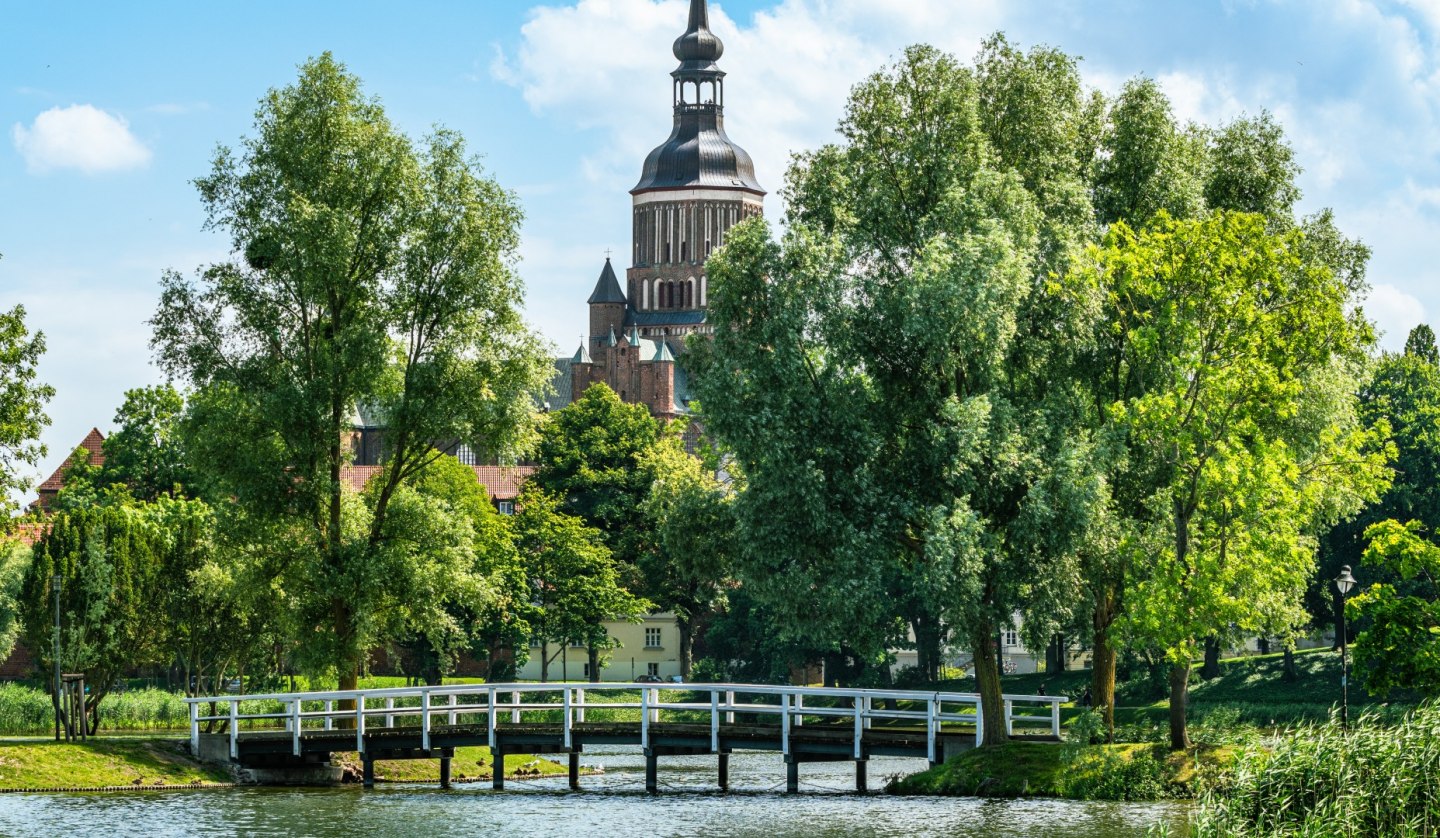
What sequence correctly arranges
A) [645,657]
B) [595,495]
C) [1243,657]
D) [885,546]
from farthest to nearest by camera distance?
[645,657]
[595,495]
[1243,657]
[885,546]

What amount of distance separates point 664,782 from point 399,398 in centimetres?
1124

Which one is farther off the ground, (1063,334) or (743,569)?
(1063,334)

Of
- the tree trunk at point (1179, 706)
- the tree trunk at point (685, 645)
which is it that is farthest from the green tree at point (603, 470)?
the tree trunk at point (1179, 706)

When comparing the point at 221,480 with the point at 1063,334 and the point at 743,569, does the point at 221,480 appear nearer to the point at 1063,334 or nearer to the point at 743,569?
the point at 743,569

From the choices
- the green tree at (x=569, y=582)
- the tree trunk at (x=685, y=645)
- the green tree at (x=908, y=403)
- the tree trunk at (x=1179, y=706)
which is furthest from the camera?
the tree trunk at (x=685, y=645)

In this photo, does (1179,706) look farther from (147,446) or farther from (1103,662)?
(147,446)

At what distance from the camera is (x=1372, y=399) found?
77812mm

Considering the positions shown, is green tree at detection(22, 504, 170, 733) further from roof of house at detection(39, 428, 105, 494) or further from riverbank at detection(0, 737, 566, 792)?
roof of house at detection(39, 428, 105, 494)

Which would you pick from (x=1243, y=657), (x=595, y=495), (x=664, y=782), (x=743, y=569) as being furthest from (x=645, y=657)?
(x=743, y=569)

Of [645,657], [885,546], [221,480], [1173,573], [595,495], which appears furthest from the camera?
[645,657]

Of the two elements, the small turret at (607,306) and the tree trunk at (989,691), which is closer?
the tree trunk at (989,691)

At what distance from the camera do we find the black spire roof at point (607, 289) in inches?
6855

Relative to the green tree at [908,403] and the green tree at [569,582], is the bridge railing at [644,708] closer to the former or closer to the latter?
the green tree at [908,403]

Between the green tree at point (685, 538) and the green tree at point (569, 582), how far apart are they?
15.6ft
